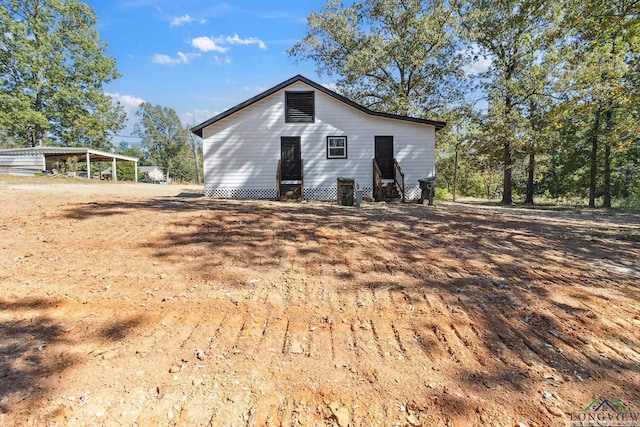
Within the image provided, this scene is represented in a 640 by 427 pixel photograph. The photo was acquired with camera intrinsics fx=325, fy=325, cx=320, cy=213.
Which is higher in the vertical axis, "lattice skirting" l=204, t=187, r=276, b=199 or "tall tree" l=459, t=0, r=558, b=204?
"tall tree" l=459, t=0, r=558, b=204

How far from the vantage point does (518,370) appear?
2.45 metres

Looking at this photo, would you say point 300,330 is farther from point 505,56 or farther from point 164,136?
point 164,136

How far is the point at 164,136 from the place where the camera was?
192 ft

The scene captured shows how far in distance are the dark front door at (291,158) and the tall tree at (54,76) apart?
2499cm

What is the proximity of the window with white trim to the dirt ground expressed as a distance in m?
9.50

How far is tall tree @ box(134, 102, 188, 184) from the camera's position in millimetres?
57438

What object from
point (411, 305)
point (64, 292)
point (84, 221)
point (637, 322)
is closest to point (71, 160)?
point (84, 221)

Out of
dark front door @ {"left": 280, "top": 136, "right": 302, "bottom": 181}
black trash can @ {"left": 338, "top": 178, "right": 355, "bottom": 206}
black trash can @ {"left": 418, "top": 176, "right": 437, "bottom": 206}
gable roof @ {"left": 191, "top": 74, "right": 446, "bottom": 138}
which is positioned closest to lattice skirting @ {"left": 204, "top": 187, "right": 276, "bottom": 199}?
dark front door @ {"left": 280, "top": 136, "right": 302, "bottom": 181}

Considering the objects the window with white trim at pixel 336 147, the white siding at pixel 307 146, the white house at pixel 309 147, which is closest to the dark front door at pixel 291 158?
the white house at pixel 309 147

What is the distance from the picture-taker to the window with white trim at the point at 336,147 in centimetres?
1407

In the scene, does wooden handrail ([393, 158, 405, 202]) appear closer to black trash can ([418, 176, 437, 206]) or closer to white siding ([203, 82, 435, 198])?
white siding ([203, 82, 435, 198])

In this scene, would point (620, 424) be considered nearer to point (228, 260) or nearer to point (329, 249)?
point (329, 249)

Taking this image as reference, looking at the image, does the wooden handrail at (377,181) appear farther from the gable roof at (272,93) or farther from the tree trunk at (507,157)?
the tree trunk at (507,157)

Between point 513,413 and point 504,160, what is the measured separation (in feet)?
62.6
